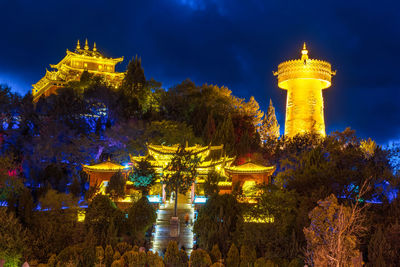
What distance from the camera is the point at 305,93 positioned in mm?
27297

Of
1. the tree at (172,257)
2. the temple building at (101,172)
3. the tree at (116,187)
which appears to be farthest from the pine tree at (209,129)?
the tree at (172,257)

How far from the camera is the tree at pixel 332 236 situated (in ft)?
24.7

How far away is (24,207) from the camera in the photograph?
15188 millimetres

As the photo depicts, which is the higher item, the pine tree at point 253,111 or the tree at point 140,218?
the pine tree at point 253,111

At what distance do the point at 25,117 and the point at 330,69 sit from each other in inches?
788

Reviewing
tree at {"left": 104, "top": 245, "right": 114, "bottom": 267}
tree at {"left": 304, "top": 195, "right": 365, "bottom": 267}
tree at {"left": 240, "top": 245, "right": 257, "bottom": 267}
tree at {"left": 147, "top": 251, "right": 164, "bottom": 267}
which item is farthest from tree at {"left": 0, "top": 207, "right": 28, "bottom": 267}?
tree at {"left": 304, "top": 195, "right": 365, "bottom": 267}

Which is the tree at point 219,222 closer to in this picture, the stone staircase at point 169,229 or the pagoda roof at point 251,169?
the stone staircase at point 169,229

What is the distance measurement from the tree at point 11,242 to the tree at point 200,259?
500 cm

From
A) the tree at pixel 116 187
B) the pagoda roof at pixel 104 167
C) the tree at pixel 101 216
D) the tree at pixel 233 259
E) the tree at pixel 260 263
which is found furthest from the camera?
the pagoda roof at pixel 104 167

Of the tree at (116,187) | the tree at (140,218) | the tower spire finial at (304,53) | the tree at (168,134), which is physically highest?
the tower spire finial at (304,53)

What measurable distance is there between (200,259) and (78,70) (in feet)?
101

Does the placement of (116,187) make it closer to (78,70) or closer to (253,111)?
(253,111)

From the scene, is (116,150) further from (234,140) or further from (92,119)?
(234,140)

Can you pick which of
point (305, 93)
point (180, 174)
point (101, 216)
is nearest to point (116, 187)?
point (101, 216)
